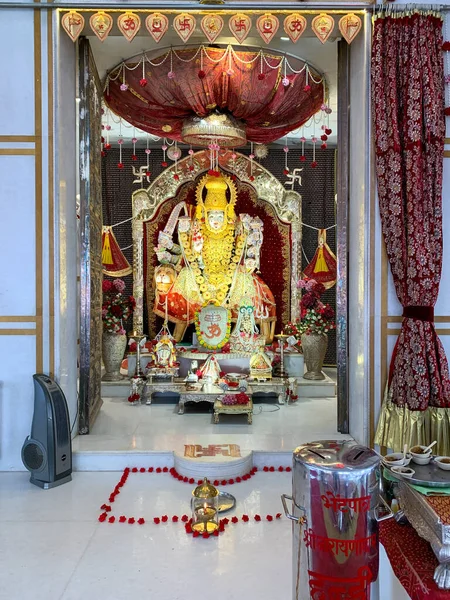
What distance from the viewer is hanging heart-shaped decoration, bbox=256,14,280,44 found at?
3.89m

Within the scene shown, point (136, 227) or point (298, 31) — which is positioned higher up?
point (298, 31)

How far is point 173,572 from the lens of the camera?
2582 millimetres

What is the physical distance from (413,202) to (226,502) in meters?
2.41

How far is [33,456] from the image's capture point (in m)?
3.68

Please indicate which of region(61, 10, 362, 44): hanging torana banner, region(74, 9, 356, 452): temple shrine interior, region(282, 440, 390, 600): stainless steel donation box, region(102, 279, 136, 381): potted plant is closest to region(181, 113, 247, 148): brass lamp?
region(74, 9, 356, 452): temple shrine interior

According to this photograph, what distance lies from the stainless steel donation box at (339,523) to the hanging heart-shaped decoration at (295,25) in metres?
3.22

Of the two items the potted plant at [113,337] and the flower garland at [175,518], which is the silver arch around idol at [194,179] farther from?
the flower garland at [175,518]

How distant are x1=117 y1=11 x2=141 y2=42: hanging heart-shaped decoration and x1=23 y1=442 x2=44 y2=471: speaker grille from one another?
9.82 feet

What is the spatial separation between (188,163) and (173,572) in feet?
19.2

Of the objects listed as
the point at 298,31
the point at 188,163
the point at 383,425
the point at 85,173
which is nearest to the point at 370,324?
the point at 383,425

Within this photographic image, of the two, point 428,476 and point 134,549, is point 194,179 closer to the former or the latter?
point 134,549

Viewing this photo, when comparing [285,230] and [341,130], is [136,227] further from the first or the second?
[341,130]

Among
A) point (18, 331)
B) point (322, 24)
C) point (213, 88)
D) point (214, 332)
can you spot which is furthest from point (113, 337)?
point (322, 24)

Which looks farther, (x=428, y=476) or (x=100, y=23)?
(x=100, y=23)
